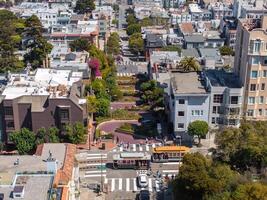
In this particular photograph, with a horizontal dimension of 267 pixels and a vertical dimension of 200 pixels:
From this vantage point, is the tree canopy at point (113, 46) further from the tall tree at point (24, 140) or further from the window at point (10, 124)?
the tall tree at point (24, 140)

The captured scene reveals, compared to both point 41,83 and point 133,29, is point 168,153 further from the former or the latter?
point 133,29

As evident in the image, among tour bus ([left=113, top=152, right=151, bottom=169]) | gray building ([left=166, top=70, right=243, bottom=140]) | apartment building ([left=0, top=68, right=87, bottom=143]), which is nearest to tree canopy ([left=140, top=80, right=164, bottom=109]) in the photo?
gray building ([left=166, top=70, right=243, bottom=140])

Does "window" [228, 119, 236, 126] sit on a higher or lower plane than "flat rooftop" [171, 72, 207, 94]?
lower

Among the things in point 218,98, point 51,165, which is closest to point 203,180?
point 51,165

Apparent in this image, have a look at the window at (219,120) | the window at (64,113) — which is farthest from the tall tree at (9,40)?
the window at (219,120)

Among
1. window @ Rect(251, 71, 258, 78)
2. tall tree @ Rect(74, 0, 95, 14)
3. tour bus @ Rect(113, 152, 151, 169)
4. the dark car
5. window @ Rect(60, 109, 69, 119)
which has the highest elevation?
tall tree @ Rect(74, 0, 95, 14)

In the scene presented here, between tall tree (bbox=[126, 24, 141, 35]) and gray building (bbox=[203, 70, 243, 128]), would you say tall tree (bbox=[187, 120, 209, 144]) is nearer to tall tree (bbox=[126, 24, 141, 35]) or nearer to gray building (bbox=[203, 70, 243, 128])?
gray building (bbox=[203, 70, 243, 128])
